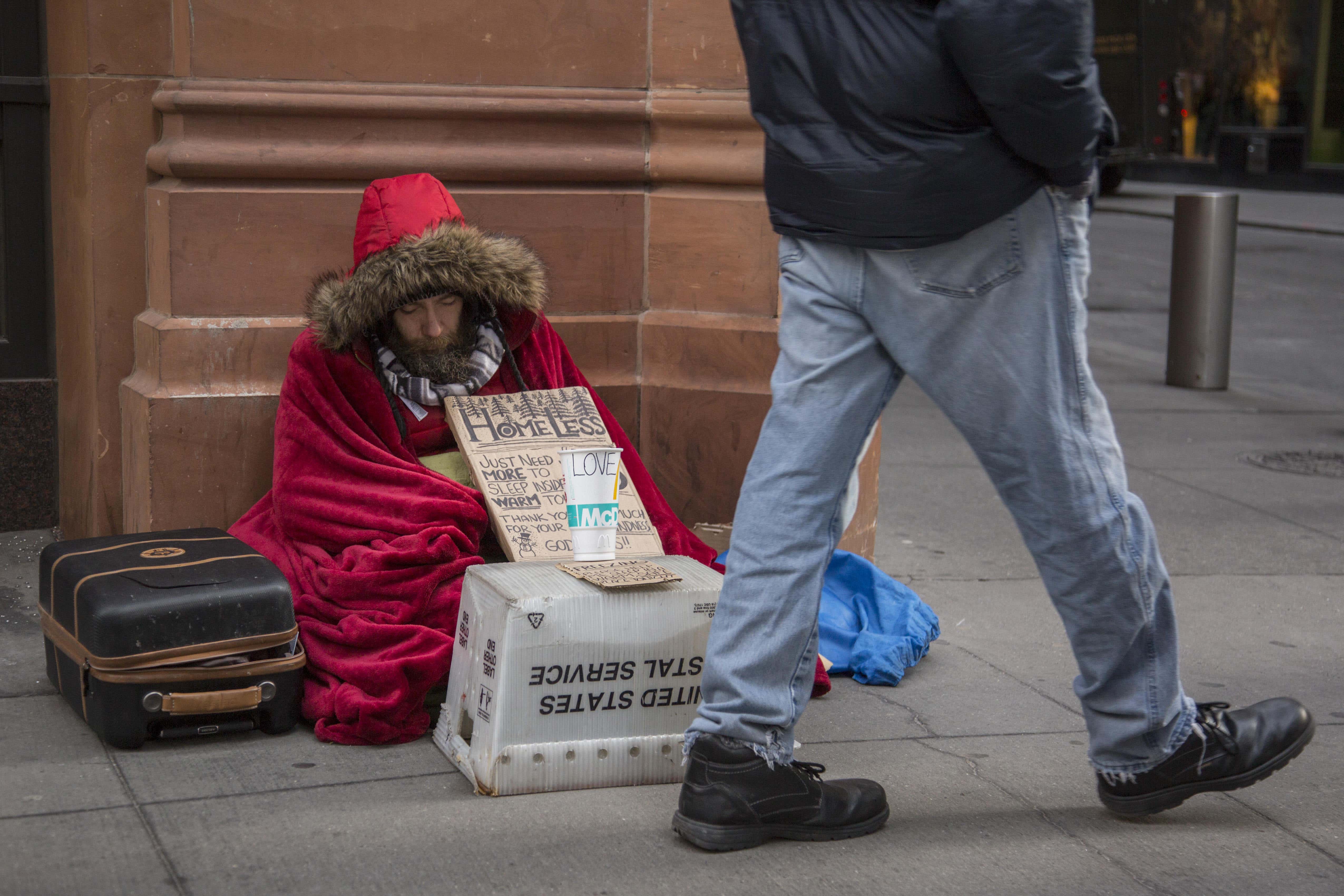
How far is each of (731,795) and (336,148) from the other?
2.19 metres

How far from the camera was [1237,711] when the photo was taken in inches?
112

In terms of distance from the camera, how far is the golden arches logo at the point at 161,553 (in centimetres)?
327

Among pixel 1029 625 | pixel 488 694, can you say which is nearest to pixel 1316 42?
pixel 1029 625

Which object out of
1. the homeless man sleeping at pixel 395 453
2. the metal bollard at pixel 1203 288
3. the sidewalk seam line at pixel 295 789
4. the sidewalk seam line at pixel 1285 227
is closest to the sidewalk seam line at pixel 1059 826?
the homeless man sleeping at pixel 395 453

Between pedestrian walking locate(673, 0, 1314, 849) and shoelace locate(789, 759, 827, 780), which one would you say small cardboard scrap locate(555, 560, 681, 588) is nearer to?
Answer: pedestrian walking locate(673, 0, 1314, 849)

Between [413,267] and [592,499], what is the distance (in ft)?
2.66

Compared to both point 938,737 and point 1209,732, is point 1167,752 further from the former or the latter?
point 938,737

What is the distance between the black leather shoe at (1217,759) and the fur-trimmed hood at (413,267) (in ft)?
5.87

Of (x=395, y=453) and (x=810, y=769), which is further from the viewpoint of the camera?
(x=395, y=453)

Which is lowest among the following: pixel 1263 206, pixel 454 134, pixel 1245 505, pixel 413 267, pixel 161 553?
pixel 1245 505

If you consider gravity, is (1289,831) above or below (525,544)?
below

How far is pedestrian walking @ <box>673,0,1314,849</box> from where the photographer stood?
8.10 ft

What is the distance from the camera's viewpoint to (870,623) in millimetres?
3896

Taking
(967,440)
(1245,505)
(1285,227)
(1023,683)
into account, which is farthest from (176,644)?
(1285,227)
